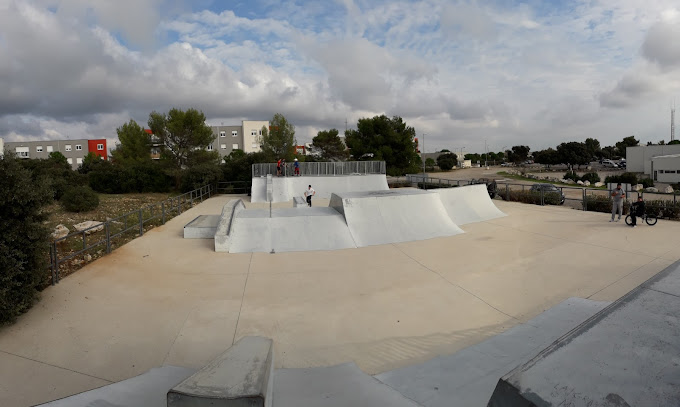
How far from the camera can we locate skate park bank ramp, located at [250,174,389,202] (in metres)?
25.1

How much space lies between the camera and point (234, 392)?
8.64ft

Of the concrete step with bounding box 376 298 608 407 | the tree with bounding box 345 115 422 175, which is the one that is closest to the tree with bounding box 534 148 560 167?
the tree with bounding box 345 115 422 175

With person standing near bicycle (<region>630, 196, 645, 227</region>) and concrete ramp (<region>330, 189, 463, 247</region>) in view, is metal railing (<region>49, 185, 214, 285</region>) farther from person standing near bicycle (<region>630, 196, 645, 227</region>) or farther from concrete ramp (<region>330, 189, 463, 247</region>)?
person standing near bicycle (<region>630, 196, 645, 227</region>)

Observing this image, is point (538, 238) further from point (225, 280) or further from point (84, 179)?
point (84, 179)

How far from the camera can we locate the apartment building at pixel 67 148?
83.9m

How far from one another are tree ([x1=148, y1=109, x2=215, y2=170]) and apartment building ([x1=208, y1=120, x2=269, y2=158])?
4896cm

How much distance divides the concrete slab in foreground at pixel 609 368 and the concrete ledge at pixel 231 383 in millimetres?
1658

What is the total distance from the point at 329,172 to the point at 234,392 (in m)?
25.6

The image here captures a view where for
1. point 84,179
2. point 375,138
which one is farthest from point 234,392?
point 375,138

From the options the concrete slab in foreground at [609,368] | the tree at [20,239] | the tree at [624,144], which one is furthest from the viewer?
the tree at [624,144]

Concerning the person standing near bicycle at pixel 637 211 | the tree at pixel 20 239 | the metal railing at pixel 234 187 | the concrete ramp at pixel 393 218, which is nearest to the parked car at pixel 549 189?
the person standing near bicycle at pixel 637 211

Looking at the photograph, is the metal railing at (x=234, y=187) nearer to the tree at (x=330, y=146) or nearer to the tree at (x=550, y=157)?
the tree at (x=330, y=146)

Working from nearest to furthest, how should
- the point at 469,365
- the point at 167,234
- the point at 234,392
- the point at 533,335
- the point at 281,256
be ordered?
the point at 234,392 → the point at 469,365 → the point at 533,335 → the point at 281,256 → the point at 167,234

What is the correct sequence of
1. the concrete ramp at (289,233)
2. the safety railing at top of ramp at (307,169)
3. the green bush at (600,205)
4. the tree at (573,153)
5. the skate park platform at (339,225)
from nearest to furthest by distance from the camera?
the concrete ramp at (289,233), the skate park platform at (339,225), the green bush at (600,205), the safety railing at top of ramp at (307,169), the tree at (573,153)
